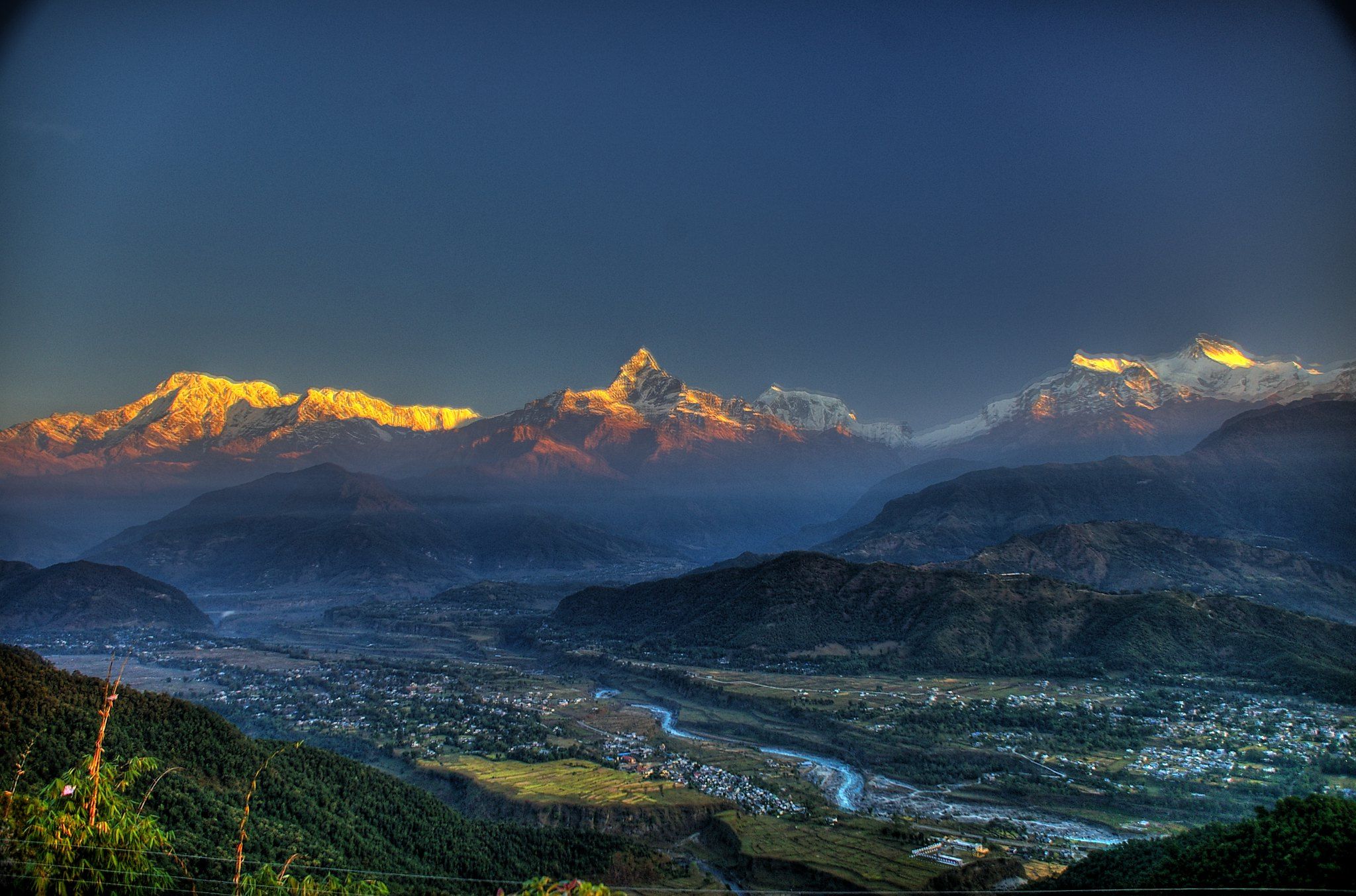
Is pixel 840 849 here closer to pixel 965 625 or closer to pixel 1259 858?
pixel 1259 858

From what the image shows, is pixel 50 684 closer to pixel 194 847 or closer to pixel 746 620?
pixel 194 847

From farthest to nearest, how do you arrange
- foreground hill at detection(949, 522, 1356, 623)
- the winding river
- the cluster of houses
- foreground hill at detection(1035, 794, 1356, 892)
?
foreground hill at detection(949, 522, 1356, 623), the winding river, the cluster of houses, foreground hill at detection(1035, 794, 1356, 892)

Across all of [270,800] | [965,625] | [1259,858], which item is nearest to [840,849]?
[1259,858]

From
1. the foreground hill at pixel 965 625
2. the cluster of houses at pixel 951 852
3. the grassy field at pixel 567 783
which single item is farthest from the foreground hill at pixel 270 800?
the foreground hill at pixel 965 625

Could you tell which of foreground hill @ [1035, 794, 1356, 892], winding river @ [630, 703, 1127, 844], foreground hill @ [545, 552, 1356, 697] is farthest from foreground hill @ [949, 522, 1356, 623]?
foreground hill @ [1035, 794, 1356, 892]

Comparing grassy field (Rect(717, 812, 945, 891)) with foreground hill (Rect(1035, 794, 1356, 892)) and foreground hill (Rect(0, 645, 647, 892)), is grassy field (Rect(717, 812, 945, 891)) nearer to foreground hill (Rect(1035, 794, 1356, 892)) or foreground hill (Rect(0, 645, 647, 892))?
foreground hill (Rect(0, 645, 647, 892))

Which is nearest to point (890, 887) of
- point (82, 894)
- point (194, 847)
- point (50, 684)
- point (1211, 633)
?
point (194, 847)

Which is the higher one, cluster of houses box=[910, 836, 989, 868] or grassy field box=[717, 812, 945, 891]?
cluster of houses box=[910, 836, 989, 868]
